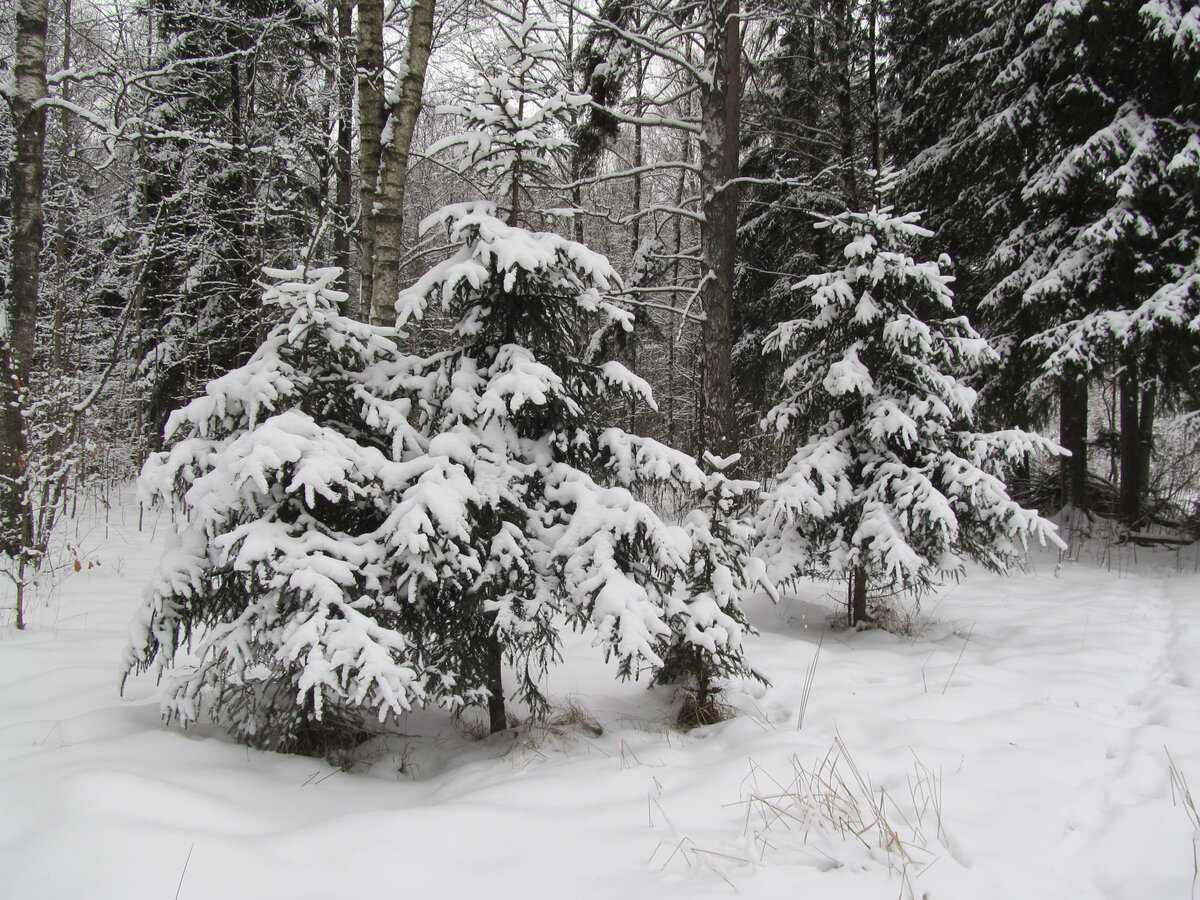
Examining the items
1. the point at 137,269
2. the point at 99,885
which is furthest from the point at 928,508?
the point at 137,269

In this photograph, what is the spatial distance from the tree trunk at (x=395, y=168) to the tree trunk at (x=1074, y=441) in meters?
8.83

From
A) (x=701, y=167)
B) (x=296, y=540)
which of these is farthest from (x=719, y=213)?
(x=296, y=540)

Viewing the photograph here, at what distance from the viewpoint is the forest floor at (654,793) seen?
2.18m

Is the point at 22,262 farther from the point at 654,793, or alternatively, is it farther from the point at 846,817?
the point at 846,817

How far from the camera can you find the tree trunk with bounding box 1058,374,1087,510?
9234 millimetres

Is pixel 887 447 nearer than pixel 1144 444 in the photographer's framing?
Yes

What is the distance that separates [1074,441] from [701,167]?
23.8 feet

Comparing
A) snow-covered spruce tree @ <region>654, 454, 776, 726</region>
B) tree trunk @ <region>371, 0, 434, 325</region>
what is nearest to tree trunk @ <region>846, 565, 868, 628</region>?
snow-covered spruce tree @ <region>654, 454, 776, 726</region>

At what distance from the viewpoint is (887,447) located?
563cm

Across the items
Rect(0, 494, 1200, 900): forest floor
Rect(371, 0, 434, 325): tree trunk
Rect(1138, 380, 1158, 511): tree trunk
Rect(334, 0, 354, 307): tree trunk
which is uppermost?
Rect(334, 0, 354, 307): tree trunk

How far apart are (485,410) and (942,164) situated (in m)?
10.4

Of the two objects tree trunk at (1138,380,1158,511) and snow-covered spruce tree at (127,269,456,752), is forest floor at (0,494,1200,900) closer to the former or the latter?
snow-covered spruce tree at (127,269,456,752)

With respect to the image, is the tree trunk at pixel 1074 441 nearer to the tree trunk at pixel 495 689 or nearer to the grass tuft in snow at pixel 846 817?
the grass tuft in snow at pixel 846 817

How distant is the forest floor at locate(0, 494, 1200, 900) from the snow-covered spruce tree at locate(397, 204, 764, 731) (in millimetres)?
574
